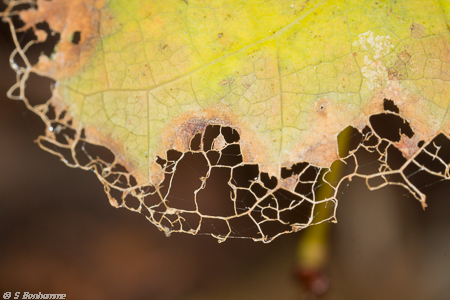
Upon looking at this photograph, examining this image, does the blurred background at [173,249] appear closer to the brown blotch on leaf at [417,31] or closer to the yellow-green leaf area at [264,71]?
the yellow-green leaf area at [264,71]

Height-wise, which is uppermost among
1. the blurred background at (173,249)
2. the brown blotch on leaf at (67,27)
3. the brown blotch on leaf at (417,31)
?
the brown blotch on leaf at (67,27)

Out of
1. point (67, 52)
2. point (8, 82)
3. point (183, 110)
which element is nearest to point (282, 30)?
point (183, 110)

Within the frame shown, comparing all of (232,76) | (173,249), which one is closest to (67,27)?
(232,76)

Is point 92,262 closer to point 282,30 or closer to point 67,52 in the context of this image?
point 67,52

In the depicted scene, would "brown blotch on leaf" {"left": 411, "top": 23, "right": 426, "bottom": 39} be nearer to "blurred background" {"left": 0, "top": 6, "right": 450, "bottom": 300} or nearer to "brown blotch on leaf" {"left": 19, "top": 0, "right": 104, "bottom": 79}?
"blurred background" {"left": 0, "top": 6, "right": 450, "bottom": 300}

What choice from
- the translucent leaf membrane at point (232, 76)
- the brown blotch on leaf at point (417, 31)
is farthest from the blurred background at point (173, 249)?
the brown blotch on leaf at point (417, 31)

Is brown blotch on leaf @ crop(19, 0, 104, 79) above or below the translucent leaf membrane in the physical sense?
above

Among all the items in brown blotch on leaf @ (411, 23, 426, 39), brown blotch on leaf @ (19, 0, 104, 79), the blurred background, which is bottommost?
the blurred background

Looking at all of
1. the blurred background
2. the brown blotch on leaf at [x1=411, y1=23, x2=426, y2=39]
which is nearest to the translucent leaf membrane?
the brown blotch on leaf at [x1=411, y1=23, x2=426, y2=39]
